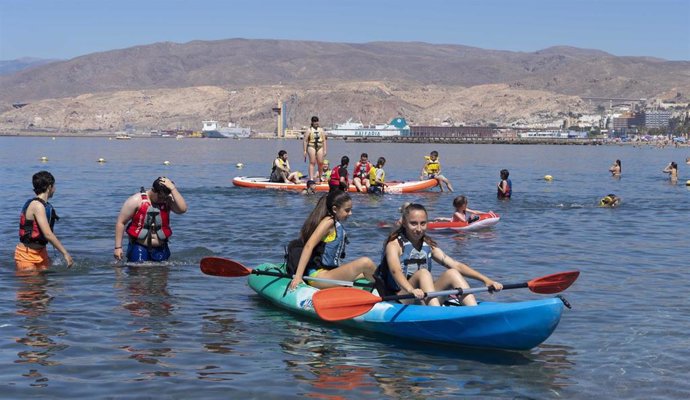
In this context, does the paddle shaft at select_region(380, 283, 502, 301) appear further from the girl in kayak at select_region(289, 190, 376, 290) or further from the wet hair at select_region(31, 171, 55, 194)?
the wet hair at select_region(31, 171, 55, 194)

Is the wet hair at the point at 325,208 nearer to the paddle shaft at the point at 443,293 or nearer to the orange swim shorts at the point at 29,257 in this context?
the paddle shaft at the point at 443,293

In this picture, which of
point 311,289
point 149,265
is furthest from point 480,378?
point 149,265

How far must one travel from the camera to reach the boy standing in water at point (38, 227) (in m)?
12.9

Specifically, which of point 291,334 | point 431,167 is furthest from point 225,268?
point 431,167

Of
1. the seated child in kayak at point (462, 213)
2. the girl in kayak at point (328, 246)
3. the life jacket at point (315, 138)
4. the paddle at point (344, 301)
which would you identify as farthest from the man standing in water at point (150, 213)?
the life jacket at point (315, 138)

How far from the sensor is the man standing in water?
1345 centimetres

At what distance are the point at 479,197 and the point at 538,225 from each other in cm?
954

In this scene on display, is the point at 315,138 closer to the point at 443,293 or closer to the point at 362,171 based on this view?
the point at 362,171

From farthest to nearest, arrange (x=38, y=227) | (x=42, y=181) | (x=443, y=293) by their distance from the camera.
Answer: (x=38, y=227)
(x=42, y=181)
(x=443, y=293)

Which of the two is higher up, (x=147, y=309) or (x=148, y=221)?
(x=148, y=221)

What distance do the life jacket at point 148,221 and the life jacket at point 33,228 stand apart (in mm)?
1131

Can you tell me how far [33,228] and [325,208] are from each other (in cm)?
464

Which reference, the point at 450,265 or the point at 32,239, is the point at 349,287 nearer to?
the point at 450,265

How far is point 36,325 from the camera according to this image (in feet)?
36.1
